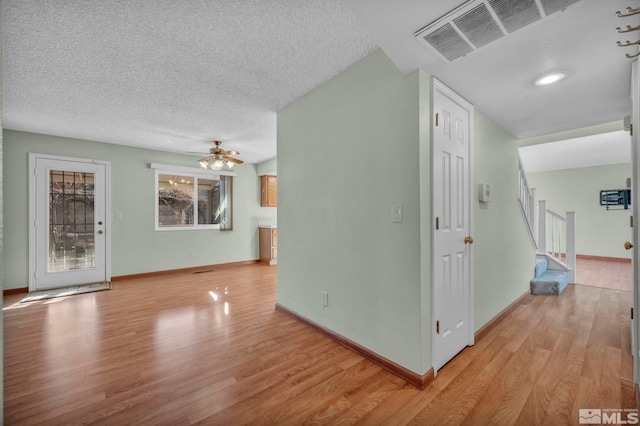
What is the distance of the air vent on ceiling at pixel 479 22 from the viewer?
1.31 meters

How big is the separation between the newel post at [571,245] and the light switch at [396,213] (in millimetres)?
4218

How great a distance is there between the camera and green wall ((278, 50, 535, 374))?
1.91m

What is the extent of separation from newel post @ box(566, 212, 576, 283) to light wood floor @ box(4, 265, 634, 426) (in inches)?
44.4

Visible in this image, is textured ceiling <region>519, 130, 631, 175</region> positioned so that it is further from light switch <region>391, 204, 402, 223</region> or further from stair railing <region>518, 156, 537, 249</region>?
light switch <region>391, 204, 402, 223</region>

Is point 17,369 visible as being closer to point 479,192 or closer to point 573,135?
point 479,192

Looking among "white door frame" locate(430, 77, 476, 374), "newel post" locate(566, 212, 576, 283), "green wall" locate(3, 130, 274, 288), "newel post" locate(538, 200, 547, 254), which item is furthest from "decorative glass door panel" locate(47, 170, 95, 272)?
"newel post" locate(566, 212, 576, 283)

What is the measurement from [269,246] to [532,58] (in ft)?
17.9

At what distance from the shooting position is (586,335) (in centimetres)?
254

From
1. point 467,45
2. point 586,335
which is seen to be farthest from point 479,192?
point 586,335

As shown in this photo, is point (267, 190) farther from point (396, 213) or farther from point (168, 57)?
point (396, 213)

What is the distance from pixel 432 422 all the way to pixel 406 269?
35.1 inches

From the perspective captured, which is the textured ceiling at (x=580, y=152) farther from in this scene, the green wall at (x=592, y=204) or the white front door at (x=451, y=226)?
the white front door at (x=451, y=226)

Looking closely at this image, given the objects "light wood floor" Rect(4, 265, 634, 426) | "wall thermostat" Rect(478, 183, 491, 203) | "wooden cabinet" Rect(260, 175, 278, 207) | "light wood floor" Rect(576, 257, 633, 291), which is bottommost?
"light wood floor" Rect(4, 265, 634, 426)

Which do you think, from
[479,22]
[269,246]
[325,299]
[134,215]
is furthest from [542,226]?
[134,215]
